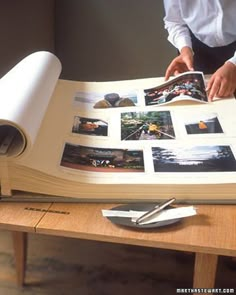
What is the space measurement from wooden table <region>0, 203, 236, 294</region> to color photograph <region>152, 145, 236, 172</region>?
62 millimetres

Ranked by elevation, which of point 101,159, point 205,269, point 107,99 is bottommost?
point 205,269

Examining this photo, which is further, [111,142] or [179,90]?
[179,90]

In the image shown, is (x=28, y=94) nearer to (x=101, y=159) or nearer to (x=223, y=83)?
(x=101, y=159)

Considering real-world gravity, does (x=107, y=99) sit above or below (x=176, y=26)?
below

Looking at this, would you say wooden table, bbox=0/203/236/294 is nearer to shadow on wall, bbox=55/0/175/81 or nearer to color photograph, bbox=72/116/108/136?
color photograph, bbox=72/116/108/136

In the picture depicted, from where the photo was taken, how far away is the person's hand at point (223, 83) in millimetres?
869

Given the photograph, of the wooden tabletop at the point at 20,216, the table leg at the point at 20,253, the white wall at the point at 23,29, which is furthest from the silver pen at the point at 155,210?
the white wall at the point at 23,29

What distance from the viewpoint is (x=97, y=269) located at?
112 cm

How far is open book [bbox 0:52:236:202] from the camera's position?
1.86 ft

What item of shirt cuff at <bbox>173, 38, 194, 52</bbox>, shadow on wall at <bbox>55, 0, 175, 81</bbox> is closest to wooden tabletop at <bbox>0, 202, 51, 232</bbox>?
shirt cuff at <bbox>173, 38, 194, 52</bbox>

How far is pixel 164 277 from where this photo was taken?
109cm

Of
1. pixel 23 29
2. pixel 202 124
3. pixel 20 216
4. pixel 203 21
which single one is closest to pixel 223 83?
pixel 202 124

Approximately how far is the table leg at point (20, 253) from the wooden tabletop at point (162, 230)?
1.57ft

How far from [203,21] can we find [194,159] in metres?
0.63
